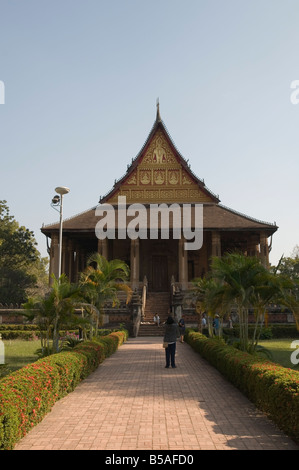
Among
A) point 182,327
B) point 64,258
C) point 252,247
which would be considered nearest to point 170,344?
point 182,327

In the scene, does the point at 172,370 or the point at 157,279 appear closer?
the point at 172,370

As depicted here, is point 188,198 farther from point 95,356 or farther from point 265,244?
point 95,356

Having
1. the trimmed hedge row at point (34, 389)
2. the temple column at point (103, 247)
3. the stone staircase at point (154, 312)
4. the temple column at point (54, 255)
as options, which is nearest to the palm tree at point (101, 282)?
the trimmed hedge row at point (34, 389)

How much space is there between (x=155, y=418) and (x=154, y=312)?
19.6 metres

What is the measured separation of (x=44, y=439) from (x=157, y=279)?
27.1m

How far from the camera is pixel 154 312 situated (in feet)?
84.4

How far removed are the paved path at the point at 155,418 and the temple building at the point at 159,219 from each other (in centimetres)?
2103

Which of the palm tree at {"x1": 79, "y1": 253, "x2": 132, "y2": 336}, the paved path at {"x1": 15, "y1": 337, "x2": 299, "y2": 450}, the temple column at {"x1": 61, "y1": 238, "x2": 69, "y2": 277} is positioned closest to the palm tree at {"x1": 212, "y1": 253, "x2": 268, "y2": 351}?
the paved path at {"x1": 15, "y1": 337, "x2": 299, "y2": 450}

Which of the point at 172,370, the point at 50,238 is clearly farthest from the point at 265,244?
the point at 172,370

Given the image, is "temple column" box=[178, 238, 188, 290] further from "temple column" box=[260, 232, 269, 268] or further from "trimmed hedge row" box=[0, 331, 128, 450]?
"trimmed hedge row" box=[0, 331, 128, 450]

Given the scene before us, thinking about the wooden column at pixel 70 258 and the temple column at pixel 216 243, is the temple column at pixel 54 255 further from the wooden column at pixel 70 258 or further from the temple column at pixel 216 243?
the temple column at pixel 216 243

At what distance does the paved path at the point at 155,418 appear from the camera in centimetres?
504

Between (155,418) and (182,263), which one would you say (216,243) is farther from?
(155,418)

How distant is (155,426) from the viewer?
579 centimetres
